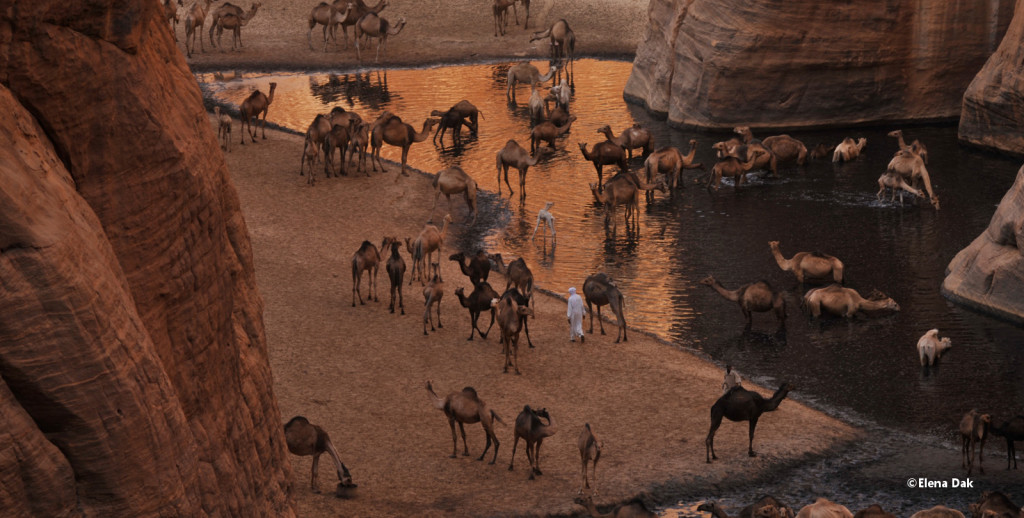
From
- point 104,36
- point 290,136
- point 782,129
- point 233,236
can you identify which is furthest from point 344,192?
point 104,36

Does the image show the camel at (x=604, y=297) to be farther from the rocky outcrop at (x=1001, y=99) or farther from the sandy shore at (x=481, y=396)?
the rocky outcrop at (x=1001, y=99)

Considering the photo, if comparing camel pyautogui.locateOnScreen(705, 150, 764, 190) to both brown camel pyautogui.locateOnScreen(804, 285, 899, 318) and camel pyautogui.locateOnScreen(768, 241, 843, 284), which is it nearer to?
camel pyautogui.locateOnScreen(768, 241, 843, 284)

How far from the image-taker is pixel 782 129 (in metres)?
34.5

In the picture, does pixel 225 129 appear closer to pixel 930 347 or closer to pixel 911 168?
pixel 911 168

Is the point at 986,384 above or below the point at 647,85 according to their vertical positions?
below

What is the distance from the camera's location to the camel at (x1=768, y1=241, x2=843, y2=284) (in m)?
22.2

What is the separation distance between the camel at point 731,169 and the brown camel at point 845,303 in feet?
27.7

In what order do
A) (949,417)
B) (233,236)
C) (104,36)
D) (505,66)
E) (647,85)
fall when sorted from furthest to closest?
(505,66) → (647,85) → (949,417) → (233,236) → (104,36)

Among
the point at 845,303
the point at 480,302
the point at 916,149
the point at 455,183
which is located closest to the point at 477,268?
the point at 480,302

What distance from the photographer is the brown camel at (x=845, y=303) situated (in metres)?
20.5

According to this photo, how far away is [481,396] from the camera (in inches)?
673

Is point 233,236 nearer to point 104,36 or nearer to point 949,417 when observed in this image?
point 104,36

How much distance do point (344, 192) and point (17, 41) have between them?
66.5 ft

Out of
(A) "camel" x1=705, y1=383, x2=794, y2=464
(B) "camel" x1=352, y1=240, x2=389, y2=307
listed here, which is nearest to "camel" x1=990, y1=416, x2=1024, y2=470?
(A) "camel" x1=705, y1=383, x2=794, y2=464
